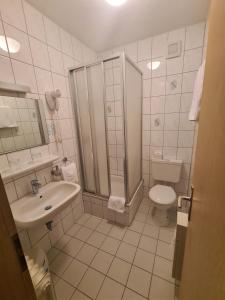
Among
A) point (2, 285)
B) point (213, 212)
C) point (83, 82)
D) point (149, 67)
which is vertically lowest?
point (2, 285)

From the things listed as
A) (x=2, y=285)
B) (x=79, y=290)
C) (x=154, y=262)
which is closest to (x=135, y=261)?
(x=154, y=262)

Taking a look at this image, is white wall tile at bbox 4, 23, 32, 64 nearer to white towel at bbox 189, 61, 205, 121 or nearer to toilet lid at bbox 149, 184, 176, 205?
white towel at bbox 189, 61, 205, 121

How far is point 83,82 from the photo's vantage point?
1779mm

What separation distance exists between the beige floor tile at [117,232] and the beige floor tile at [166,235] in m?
0.46

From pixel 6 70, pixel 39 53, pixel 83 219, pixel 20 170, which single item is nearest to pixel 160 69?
pixel 39 53

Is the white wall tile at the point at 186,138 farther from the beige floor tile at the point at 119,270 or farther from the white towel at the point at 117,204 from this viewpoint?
the beige floor tile at the point at 119,270

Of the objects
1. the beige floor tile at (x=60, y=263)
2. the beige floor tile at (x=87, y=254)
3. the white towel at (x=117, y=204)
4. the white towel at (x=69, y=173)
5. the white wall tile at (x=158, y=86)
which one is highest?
the white wall tile at (x=158, y=86)

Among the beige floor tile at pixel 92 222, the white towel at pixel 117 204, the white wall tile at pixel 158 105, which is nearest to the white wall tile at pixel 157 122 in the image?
the white wall tile at pixel 158 105

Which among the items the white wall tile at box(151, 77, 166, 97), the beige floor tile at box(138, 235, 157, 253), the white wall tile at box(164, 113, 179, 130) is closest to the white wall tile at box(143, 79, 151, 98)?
the white wall tile at box(151, 77, 166, 97)

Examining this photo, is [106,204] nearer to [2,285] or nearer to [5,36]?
[2,285]

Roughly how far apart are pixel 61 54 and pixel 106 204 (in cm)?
201

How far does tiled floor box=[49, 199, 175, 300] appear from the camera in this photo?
1216 mm

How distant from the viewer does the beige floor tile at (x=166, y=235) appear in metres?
1.68

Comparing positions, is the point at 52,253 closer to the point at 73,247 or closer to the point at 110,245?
the point at 73,247
